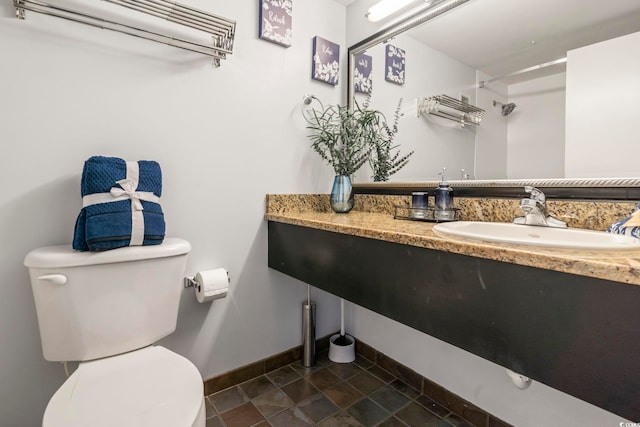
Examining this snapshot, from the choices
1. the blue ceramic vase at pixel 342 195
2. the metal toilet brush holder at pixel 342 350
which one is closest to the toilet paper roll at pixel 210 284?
the blue ceramic vase at pixel 342 195

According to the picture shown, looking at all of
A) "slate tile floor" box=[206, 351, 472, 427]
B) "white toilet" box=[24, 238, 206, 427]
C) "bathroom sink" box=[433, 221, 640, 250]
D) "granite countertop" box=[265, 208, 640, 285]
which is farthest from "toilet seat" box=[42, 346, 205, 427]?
"bathroom sink" box=[433, 221, 640, 250]

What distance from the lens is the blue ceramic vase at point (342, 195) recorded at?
5.21 feet

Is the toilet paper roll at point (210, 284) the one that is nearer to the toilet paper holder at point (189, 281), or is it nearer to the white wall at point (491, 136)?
the toilet paper holder at point (189, 281)

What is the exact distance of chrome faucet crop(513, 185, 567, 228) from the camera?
99 cm

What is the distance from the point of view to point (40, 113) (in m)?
1.04

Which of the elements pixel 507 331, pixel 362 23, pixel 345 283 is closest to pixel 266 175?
pixel 345 283

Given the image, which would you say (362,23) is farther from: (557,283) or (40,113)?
(557,283)

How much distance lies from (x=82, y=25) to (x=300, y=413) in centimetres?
170

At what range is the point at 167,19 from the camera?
1160mm

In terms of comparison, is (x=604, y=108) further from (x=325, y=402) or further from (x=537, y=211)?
(x=325, y=402)

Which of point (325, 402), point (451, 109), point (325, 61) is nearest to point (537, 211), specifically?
point (451, 109)

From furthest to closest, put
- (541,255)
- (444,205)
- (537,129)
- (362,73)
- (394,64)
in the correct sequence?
(362,73) → (394,64) → (444,205) → (537,129) → (541,255)

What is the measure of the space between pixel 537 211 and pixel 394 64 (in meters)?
1.05

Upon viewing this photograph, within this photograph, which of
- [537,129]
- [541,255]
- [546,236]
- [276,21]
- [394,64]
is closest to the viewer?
[541,255]
